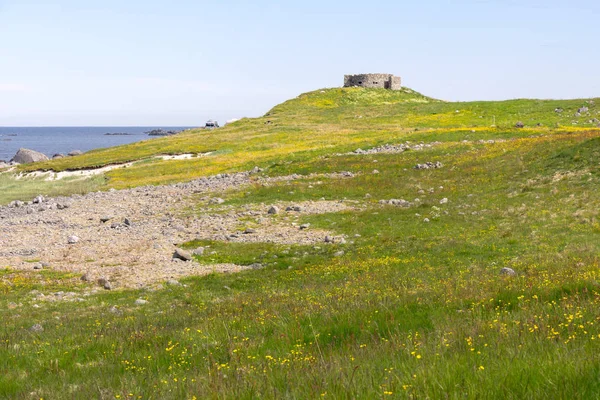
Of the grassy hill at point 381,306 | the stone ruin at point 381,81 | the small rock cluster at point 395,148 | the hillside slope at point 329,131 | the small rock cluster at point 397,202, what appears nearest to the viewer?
the grassy hill at point 381,306

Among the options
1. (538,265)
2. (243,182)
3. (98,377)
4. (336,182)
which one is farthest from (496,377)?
(243,182)

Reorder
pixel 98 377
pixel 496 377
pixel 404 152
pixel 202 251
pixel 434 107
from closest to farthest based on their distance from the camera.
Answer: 1. pixel 496 377
2. pixel 98 377
3. pixel 202 251
4. pixel 404 152
5. pixel 434 107

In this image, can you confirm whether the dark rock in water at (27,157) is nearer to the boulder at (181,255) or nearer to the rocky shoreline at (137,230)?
the rocky shoreline at (137,230)

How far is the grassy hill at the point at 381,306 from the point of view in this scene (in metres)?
6.28

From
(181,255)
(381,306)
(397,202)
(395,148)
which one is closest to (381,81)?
(395,148)

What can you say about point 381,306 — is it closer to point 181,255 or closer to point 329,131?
point 181,255

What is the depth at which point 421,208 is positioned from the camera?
3278cm

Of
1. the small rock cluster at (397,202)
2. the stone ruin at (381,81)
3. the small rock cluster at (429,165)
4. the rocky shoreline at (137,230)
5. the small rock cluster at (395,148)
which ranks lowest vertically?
the rocky shoreline at (137,230)

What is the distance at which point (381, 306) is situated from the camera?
37.3 ft

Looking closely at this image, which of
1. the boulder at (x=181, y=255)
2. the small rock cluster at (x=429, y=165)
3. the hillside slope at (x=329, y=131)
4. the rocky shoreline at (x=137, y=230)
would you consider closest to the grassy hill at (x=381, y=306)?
the small rock cluster at (x=429, y=165)

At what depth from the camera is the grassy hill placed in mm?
6277

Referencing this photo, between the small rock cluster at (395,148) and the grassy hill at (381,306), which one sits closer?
the grassy hill at (381,306)

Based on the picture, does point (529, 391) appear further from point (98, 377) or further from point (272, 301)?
point (272, 301)

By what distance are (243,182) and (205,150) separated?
3111cm
